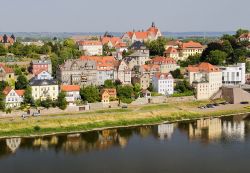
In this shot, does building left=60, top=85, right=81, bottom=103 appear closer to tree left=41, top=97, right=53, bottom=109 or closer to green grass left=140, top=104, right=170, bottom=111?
tree left=41, top=97, right=53, bottom=109

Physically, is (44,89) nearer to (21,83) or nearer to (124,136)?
(21,83)

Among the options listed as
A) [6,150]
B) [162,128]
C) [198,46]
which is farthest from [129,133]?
[198,46]

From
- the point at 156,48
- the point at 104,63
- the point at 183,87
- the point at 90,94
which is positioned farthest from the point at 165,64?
the point at 90,94

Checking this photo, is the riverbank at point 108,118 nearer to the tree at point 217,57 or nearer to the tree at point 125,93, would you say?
the tree at point 125,93

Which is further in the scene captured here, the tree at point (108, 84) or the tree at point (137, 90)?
the tree at point (108, 84)

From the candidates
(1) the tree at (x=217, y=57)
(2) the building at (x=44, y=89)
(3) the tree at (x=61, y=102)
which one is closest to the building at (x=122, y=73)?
(2) the building at (x=44, y=89)

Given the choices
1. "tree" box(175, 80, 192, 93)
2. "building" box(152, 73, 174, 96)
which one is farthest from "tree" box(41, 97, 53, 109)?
"tree" box(175, 80, 192, 93)
